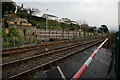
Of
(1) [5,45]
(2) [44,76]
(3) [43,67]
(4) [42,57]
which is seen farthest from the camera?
(1) [5,45]

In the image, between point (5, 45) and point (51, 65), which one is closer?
point (51, 65)

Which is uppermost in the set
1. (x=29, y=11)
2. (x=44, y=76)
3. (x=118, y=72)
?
(x=29, y=11)

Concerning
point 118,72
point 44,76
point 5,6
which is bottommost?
point 44,76

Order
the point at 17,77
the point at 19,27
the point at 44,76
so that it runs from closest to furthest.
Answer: the point at 17,77, the point at 44,76, the point at 19,27

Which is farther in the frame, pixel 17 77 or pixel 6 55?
pixel 6 55

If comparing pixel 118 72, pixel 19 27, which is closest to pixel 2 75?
pixel 118 72

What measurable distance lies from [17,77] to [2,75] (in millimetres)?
814

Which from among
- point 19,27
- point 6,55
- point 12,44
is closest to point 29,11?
point 19,27

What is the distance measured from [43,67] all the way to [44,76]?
81 centimetres

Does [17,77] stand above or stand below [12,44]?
below

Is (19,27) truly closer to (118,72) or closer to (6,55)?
(6,55)

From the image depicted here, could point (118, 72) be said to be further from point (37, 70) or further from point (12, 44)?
point (12, 44)

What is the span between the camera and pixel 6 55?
6.51 metres

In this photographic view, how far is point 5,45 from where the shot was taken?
8.87 meters
